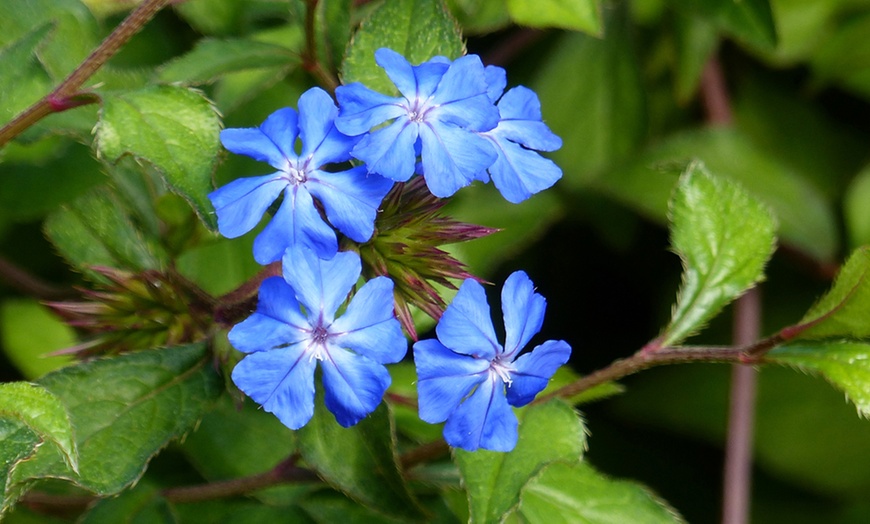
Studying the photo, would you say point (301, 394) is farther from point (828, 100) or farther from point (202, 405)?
point (828, 100)

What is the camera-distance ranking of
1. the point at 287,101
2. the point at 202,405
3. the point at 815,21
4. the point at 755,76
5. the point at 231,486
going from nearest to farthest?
the point at 202,405, the point at 231,486, the point at 287,101, the point at 815,21, the point at 755,76

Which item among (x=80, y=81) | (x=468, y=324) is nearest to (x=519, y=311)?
(x=468, y=324)

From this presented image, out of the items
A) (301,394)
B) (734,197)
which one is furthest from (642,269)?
(301,394)

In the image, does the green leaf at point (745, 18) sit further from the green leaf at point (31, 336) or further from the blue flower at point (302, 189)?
the green leaf at point (31, 336)

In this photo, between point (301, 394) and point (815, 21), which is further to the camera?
point (815, 21)

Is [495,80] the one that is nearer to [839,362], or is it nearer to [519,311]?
[519,311]

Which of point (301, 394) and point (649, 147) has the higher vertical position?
point (649, 147)

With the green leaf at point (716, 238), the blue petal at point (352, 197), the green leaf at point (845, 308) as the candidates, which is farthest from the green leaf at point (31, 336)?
the green leaf at point (845, 308)
